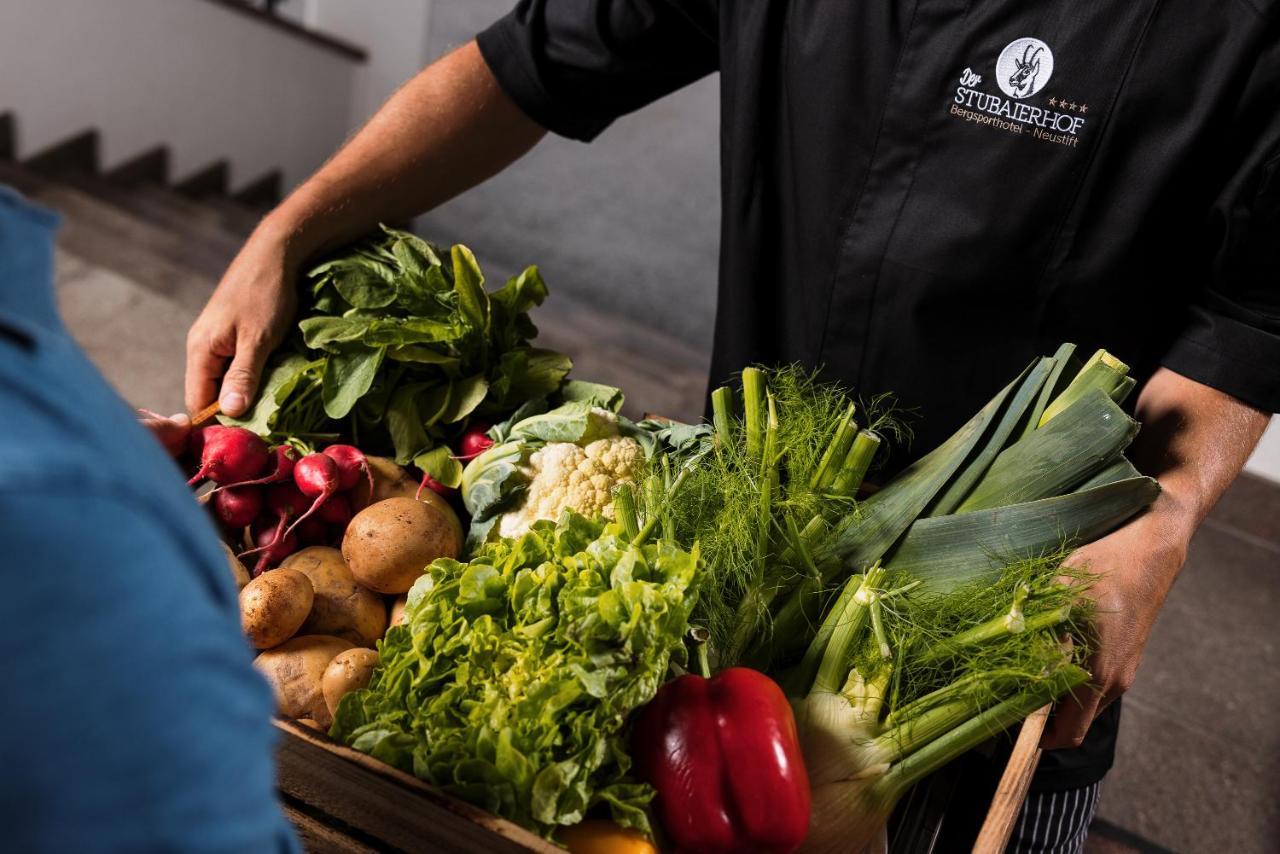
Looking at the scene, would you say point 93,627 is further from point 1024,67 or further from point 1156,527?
point 1024,67

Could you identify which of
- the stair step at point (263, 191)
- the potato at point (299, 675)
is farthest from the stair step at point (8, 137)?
the potato at point (299, 675)

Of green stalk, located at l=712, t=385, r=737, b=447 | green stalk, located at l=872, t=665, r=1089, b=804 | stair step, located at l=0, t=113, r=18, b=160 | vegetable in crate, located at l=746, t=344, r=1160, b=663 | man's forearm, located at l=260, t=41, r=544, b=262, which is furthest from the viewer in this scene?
stair step, located at l=0, t=113, r=18, b=160

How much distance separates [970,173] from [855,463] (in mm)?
471

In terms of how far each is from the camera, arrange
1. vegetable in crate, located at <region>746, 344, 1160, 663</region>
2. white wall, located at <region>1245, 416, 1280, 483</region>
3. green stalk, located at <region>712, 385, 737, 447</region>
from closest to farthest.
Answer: vegetable in crate, located at <region>746, 344, 1160, 663</region>
green stalk, located at <region>712, 385, 737, 447</region>
white wall, located at <region>1245, 416, 1280, 483</region>

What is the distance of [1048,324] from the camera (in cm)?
137

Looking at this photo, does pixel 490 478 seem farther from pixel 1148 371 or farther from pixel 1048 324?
pixel 1148 371

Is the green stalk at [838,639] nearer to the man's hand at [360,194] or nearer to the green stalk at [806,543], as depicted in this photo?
the green stalk at [806,543]

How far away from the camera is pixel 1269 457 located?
3461mm

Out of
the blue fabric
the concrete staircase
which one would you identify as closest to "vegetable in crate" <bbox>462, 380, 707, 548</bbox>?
the blue fabric

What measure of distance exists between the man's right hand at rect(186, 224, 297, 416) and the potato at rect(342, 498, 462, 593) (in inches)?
11.6

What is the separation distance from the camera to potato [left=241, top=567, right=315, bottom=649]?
101 centimetres

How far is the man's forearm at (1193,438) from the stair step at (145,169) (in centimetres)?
560

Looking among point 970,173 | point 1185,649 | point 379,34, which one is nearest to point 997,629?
point 970,173

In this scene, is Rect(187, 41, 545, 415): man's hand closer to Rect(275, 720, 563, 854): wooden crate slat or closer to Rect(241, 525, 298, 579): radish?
Rect(241, 525, 298, 579): radish
